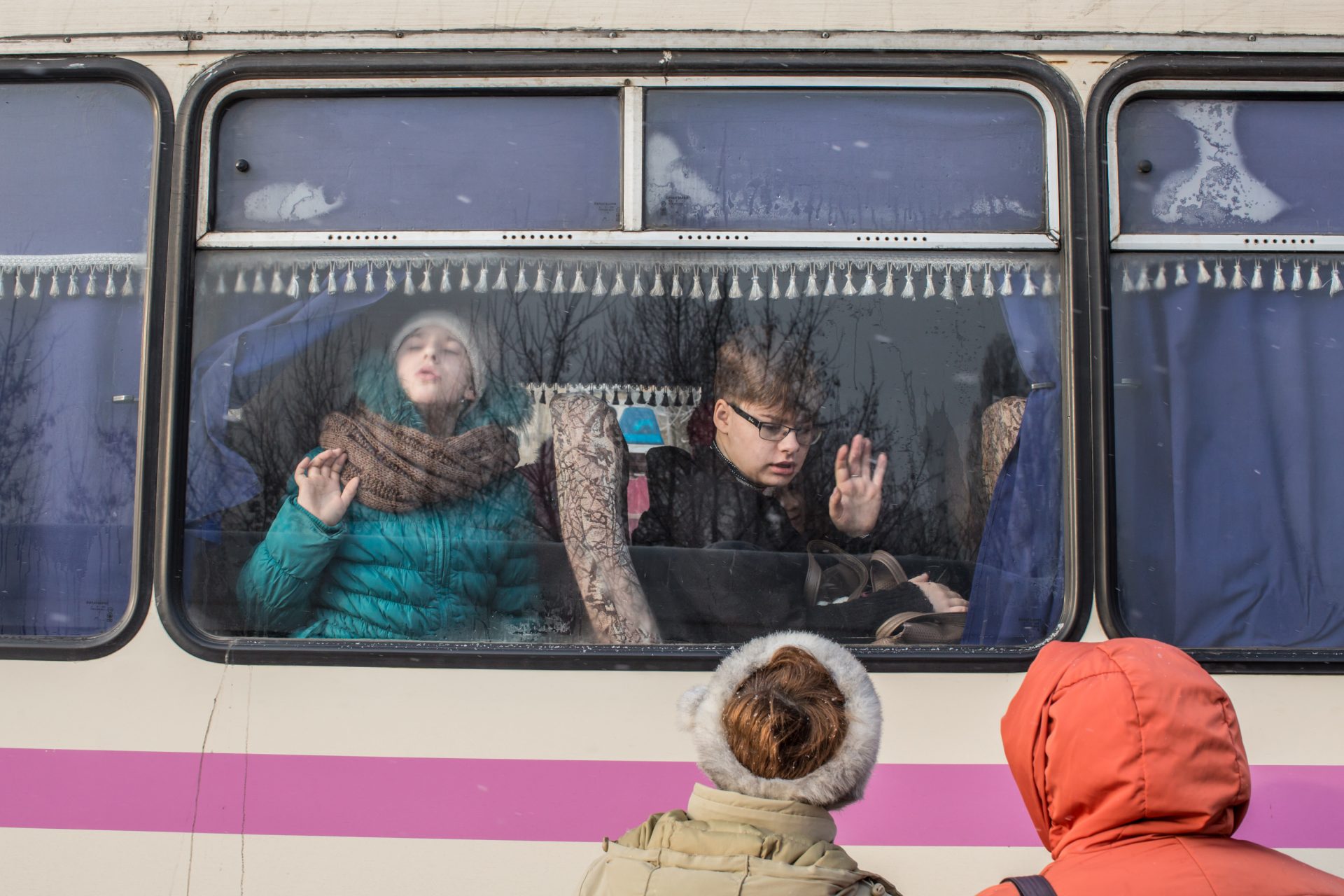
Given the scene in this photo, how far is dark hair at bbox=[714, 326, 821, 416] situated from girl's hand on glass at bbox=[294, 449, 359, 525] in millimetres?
847

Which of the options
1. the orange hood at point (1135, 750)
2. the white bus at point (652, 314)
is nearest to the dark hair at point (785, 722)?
the orange hood at point (1135, 750)

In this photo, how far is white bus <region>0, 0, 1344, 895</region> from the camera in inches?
88.2

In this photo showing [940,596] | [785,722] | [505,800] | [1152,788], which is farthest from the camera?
[940,596]

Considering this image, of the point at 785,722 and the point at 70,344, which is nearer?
the point at 785,722

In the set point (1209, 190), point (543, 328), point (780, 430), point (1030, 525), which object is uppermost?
point (1209, 190)

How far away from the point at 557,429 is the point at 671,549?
37cm

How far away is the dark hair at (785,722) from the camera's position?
4.46 ft

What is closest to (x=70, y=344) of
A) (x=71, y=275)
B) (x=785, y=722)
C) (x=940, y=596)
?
(x=71, y=275)

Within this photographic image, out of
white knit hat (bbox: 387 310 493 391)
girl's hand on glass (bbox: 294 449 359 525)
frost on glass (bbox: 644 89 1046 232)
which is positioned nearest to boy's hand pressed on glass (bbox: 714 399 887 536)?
frost on glass (bbox: 644 89 1046 232)

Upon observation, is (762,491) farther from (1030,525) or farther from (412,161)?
(412,161)

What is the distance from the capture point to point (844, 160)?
231 cm

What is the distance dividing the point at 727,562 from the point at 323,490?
35.5 inches

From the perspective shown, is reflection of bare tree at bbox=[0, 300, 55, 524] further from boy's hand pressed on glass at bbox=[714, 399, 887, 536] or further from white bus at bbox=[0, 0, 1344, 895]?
boy's hand pressed on glass at bbox=[714, 399, 887, 536]

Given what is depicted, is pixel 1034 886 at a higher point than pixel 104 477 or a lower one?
lower
